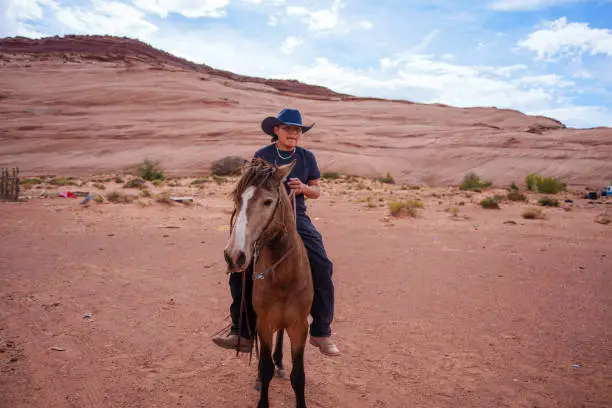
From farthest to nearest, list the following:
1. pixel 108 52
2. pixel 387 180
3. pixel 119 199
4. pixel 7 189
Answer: pixel 108 52, pixel 387 180, pixel 119 199, pixel 7 189

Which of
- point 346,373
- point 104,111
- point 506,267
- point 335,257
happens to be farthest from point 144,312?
point 104,111

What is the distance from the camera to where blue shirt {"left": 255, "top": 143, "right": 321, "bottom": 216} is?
3816mm

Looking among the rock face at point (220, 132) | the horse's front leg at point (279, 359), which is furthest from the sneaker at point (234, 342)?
the rock face at point (220, 132)

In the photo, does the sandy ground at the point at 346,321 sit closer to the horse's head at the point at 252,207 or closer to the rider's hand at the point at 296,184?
the rider's hand at the point at 296,184

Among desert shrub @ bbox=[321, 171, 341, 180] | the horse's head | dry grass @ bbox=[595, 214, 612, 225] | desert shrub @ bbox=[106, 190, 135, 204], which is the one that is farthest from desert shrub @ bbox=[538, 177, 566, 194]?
the horse's head

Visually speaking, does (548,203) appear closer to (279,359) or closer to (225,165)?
(279,359)

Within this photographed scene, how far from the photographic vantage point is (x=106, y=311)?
20.6 feet

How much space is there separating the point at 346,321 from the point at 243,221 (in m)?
4.19

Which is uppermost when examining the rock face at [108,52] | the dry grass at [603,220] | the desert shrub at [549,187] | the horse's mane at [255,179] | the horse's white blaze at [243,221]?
the rock face at [108,52]

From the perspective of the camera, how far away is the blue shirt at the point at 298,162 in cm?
382

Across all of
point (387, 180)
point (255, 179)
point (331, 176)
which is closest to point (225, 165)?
point (331, 176)

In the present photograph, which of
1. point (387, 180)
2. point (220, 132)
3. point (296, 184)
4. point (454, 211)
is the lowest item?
point (387, 180)

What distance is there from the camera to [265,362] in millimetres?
3625

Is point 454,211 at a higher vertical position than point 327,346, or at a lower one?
lower
